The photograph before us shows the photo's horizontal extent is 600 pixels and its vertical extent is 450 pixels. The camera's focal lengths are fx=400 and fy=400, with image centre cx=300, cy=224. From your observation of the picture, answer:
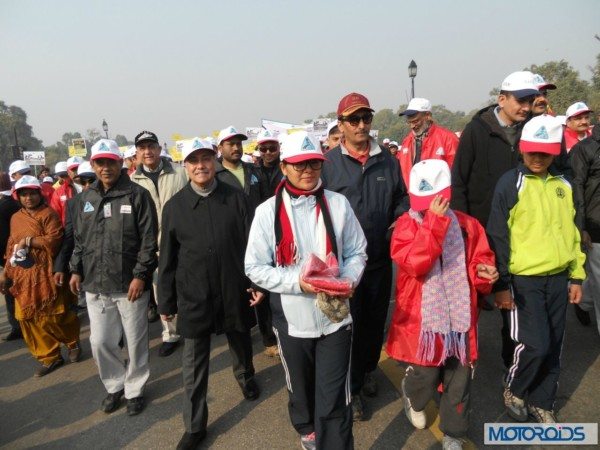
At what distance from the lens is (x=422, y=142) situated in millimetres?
5660

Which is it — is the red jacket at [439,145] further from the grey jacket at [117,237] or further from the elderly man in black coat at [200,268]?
the grey jacket at [117,237]

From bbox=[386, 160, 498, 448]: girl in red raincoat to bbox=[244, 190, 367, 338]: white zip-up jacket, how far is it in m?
0.34

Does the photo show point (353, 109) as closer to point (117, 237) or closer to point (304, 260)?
point (304, 260)

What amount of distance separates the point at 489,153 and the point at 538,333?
1.50m

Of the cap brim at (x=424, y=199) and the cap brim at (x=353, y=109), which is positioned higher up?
the cap brim at (x=353, y=109)

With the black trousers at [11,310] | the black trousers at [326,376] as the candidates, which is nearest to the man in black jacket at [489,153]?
the black trousers at [326,376]

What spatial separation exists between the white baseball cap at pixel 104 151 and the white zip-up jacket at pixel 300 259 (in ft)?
5.62

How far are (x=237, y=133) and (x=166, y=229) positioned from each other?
196 centimetres

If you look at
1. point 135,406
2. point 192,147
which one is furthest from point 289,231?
point 135,406

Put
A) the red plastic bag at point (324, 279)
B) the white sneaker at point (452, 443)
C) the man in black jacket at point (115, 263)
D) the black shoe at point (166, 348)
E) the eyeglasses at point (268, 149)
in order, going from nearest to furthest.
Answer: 1. the red plastic bag at point (324, 279)
2. the white sneaker at point (452, 443)
3. the man in black jacket at point (115, 263)
4. the black shoe at point (166, 348)
5. the eyeglasses at point (268, 149)

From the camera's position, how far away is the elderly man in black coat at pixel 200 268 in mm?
2992

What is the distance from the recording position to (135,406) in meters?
3.52

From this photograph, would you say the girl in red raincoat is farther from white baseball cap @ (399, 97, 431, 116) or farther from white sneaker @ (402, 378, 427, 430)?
white baseball cap @ (399, 97, 431, 116)

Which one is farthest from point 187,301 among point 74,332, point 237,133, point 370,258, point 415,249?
point 74,332
